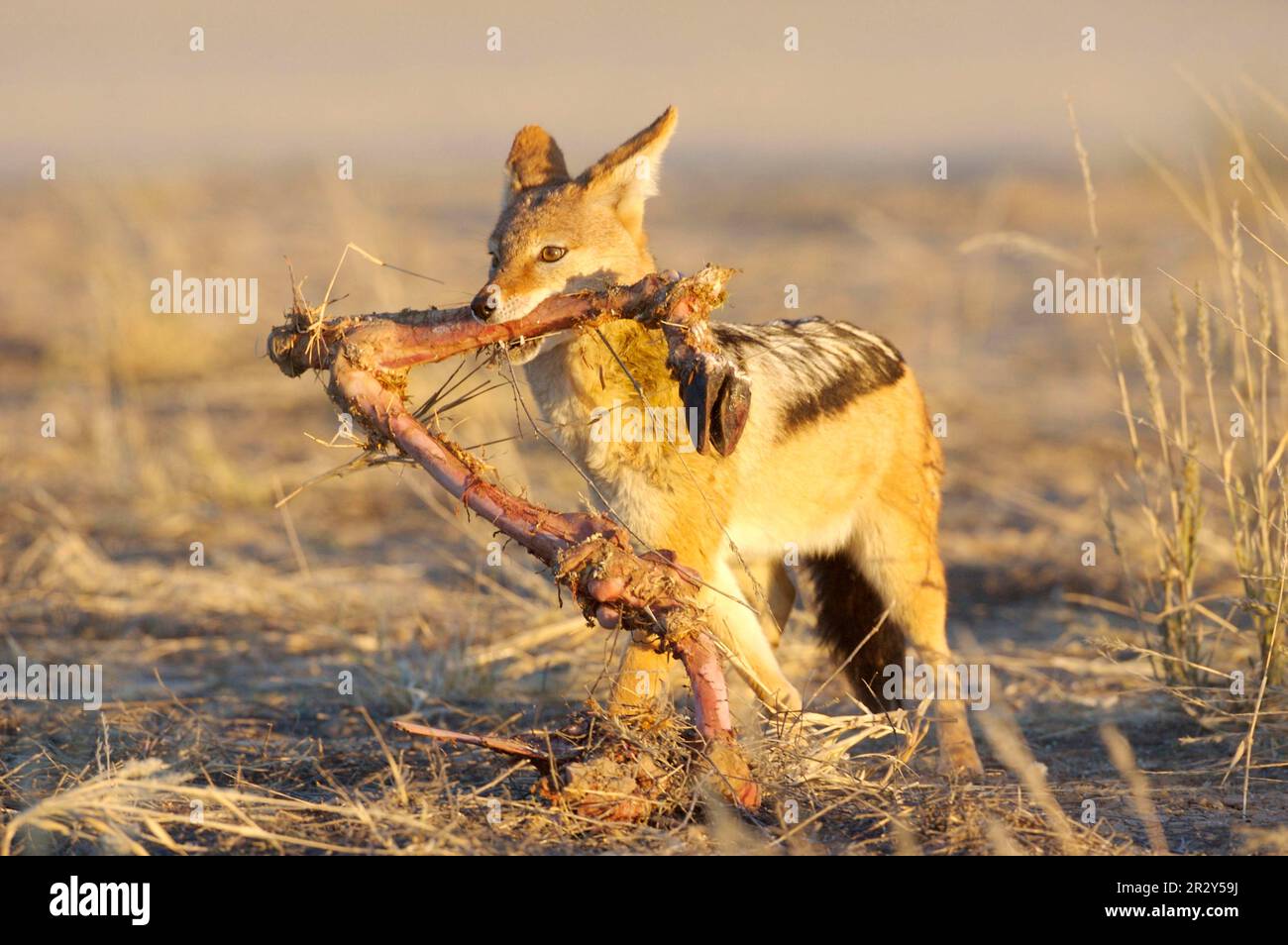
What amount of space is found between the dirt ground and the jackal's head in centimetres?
73

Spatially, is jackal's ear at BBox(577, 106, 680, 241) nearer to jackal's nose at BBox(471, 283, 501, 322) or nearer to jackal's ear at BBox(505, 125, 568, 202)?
jackal's ear at BBox(505, 125, 568, 202)

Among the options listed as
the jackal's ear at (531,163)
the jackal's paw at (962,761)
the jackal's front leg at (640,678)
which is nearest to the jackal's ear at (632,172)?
the jackal's ear at (531,163)

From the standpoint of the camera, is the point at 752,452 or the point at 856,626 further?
the point at 856,626

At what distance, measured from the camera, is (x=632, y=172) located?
17.8 feet

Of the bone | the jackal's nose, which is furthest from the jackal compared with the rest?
the bone

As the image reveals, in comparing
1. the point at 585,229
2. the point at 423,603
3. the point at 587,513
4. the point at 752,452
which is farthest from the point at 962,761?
the point at 423,603

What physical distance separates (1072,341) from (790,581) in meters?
8.02

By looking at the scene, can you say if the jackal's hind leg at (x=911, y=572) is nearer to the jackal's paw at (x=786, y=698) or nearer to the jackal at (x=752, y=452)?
the jackal at (x=752, y=452)

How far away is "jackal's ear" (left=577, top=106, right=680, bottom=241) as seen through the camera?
5328 millimetres

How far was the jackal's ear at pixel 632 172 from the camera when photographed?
17.5ft

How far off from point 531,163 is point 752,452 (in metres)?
1.58

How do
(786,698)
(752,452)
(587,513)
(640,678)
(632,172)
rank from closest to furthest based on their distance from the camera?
1. (587,513)
2. (640,678)
3. (786,698)
4. (752,452)
5. (632,172)

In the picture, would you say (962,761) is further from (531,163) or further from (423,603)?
(423,603)
